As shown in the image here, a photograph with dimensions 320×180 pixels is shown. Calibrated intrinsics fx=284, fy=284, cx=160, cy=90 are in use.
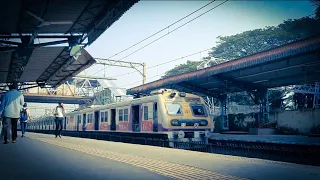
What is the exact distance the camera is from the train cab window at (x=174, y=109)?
41.0 feet

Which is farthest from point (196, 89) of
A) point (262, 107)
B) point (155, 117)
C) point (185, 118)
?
point (155, 117)

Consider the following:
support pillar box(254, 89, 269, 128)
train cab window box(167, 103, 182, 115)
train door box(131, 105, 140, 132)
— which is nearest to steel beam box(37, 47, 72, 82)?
train door box(131, 105, 140, 132)

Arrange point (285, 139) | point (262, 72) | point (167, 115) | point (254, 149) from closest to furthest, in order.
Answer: point (254, 149), point (285, 139), point (167, 115), point (262, 72)

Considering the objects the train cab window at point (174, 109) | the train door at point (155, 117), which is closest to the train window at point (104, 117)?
the train door at point (155, 117)

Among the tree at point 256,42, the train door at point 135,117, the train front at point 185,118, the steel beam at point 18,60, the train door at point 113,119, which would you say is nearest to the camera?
the train front at point 185,118

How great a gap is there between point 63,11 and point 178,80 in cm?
994

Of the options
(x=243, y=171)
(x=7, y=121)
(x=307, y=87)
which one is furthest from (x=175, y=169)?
(x=307, y=87)

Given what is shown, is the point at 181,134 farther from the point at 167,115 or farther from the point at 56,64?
the point at 56,64

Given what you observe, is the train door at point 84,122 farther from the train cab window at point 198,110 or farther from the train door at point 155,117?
the train cab window at point 198,110

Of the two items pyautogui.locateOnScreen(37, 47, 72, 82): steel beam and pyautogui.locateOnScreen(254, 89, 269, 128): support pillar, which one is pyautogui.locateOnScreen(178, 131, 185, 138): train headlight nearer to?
pyautogui.locateOnScreen(37, 47, 72, 82): steel beam

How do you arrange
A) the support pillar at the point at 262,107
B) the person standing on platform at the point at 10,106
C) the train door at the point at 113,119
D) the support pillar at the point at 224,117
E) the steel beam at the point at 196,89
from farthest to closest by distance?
1. the support pillar at the point at 224,117
2. the steel beam at the point at 196,89
3. the support pillar at the point at 262,107
4. the train door at the point at 113,119
5. the person standing on platform at the point at 10,106

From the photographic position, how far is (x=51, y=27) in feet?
40.2

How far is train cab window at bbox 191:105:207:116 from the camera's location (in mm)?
13414

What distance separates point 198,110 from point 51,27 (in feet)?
25.0
